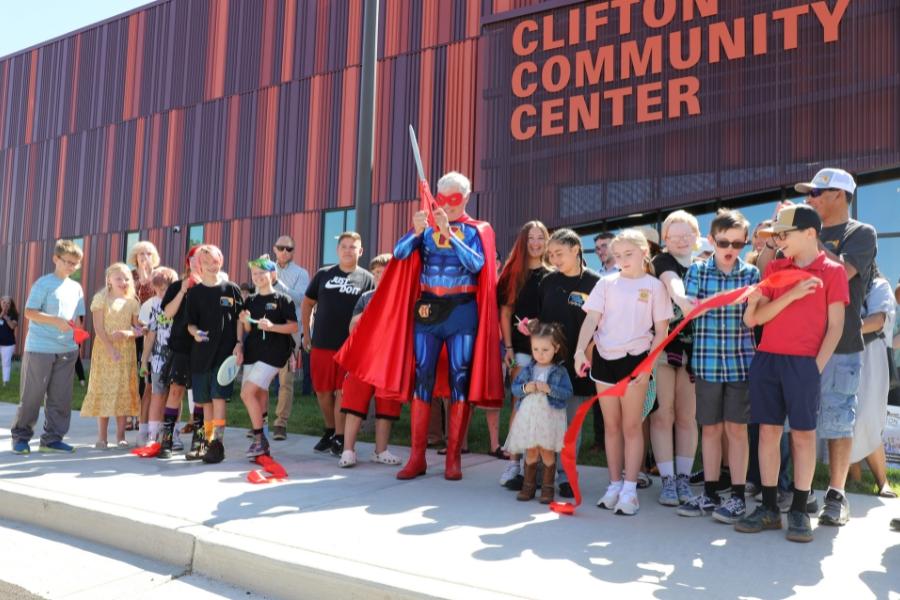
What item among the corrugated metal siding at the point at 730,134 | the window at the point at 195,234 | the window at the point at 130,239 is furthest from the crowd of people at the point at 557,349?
the window at the point at 130,239

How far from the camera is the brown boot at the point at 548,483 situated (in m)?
4.34

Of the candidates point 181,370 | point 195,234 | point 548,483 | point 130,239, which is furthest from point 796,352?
point 130,239

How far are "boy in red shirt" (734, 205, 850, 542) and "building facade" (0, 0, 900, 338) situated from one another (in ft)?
25.3

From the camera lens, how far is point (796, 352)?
361cm

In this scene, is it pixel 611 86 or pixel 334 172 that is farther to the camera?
pixel 334 172

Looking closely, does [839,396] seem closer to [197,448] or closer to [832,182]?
[832,182]

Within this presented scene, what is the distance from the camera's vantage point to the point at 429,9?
1628cm

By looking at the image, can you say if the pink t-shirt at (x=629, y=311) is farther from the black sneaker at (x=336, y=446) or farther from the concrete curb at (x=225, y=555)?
the black sneaker at (x=336, y=446)

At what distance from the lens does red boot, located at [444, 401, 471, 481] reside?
4.98 metres

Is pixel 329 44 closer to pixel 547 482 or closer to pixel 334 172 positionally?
pixel 334 172

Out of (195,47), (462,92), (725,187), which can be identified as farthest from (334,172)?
(725,187)

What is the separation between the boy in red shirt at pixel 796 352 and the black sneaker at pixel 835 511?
0.95 feet

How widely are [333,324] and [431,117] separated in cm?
1069

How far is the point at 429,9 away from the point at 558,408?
1403 centimetres
